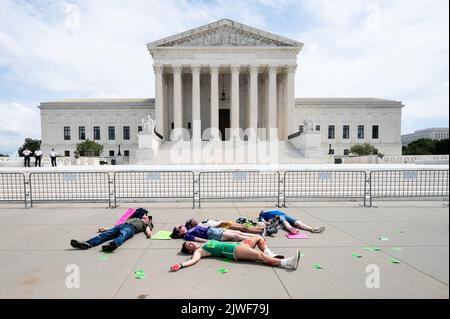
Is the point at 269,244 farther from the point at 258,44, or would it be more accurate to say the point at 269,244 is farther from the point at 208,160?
the point at 258,44

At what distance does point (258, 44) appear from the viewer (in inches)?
1730

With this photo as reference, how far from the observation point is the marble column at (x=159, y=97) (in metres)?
43.6

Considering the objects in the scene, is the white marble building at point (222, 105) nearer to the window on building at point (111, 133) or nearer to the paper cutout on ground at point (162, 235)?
the window on building at point (111, 133)

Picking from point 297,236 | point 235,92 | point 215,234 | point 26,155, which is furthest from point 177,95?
point 215,234

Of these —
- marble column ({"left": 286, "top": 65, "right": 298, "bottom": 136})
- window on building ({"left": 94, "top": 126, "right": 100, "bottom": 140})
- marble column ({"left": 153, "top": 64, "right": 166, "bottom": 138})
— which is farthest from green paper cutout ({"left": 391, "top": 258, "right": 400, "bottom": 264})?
window on building ({"left": 94, "top": 126, "right": 100, "bottom": 140})

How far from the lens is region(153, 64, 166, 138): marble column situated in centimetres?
4362

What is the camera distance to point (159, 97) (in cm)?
4403

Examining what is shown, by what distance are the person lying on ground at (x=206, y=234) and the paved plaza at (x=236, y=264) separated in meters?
0.25

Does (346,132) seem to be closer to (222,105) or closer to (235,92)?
(222,105)

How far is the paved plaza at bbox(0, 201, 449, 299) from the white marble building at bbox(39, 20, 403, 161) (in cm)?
3422

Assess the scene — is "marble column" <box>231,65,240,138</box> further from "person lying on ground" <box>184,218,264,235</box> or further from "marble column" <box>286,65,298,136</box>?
"person lying on ground" <box>184,218,264,235</box>

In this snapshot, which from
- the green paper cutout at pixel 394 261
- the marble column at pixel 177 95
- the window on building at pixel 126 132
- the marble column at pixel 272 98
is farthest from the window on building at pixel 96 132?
the green paper cutout at pixel 394 261

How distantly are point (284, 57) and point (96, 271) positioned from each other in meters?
45.6
